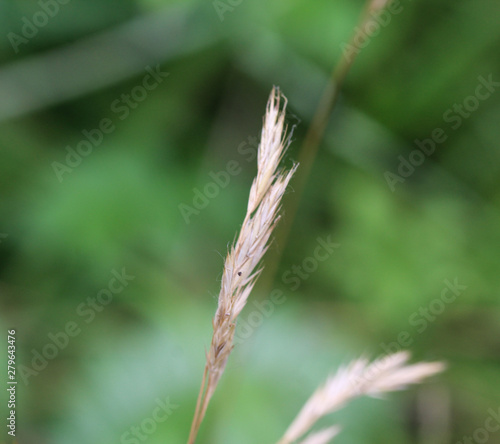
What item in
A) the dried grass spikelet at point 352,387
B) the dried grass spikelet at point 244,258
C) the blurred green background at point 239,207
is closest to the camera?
the dried grass spikelet at point 244,258

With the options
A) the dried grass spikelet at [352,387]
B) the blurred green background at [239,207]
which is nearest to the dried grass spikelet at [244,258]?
the dried grass spikelet at [352,387]

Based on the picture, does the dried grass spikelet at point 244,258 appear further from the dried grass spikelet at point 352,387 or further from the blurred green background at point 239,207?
the blurred green background at point 239,207

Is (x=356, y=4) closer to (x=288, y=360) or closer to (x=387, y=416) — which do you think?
(x=288, y=360)

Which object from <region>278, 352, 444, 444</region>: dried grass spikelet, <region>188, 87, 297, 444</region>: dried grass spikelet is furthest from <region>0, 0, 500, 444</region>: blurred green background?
<region>188, 87, 297, 444</region>: dried grass spikelet

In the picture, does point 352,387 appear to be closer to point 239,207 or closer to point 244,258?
point 244,258

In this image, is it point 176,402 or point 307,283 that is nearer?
point 176,402

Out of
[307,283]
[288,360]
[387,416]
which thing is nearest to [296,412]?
[288,360]

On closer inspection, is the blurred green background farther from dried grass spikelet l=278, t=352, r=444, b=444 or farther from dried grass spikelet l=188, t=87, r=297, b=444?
dried grass spikelet l=188, t=87, r=297, b=444
